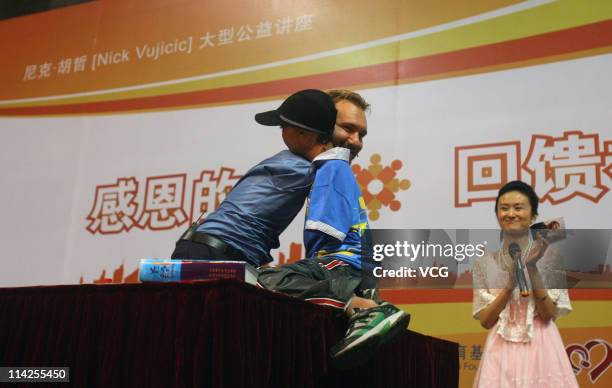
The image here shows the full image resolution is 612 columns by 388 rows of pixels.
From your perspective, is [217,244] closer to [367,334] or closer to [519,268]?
[367,334]

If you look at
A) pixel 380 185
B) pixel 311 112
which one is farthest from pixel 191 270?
pixel 380 185

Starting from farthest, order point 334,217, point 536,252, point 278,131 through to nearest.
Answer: point 278,131 < point 536,252 < point 334,217

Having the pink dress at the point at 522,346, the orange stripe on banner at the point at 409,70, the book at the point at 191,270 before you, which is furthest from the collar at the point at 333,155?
the orange stripe on banner at the point at 409,70

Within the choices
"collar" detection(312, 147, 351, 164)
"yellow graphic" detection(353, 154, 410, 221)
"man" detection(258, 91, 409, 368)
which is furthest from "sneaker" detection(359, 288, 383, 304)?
"yellow graphic" detection(353, 154, 410, 221)

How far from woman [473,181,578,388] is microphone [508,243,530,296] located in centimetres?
3

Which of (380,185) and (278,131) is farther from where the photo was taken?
(278,131)

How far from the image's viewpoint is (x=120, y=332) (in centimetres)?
140

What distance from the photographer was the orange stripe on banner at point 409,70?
255 cm

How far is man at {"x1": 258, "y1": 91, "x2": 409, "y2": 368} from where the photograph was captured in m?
1.45

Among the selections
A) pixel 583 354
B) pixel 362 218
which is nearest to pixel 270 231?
pixel 362 218

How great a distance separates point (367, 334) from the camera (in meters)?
1.39

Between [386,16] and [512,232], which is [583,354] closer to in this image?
[512,232]

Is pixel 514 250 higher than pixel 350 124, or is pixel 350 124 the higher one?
pixel 350 124

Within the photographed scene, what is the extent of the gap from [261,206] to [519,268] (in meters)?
0.75
